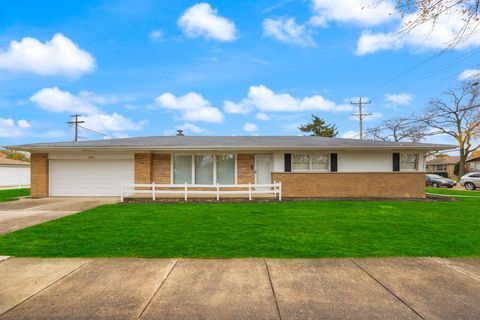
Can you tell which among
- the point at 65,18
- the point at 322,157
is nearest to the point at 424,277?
the point at 322,157

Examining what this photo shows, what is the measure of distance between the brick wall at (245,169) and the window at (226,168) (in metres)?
0.37

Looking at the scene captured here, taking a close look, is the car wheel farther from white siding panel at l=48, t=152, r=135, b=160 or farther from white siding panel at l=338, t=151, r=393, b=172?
white siding panel at l=48, t=152, r=135, b=160

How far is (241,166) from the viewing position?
47.4ft

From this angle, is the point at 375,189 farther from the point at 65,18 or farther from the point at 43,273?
the point at 65,18

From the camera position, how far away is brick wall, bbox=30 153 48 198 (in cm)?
1403

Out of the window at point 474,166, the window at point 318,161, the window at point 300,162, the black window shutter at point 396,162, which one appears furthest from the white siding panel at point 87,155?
the window at point 474,166

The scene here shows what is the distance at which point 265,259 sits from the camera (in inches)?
187

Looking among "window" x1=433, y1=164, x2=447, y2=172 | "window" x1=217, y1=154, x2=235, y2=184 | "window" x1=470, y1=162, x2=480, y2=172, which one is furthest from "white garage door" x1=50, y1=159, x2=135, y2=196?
"window" x1=433, y1=164, x2=447, y2=172

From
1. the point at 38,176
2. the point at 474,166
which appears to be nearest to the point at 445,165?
the point at 474,166

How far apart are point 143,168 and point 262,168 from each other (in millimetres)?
6710

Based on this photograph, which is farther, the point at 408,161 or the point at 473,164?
the point at 473,164

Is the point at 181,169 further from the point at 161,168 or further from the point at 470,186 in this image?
the point at 470,186

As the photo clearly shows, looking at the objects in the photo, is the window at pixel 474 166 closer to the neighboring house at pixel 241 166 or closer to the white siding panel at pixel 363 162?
the neighboring house at pixel 241 166

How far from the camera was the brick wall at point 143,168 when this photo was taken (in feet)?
46.0
